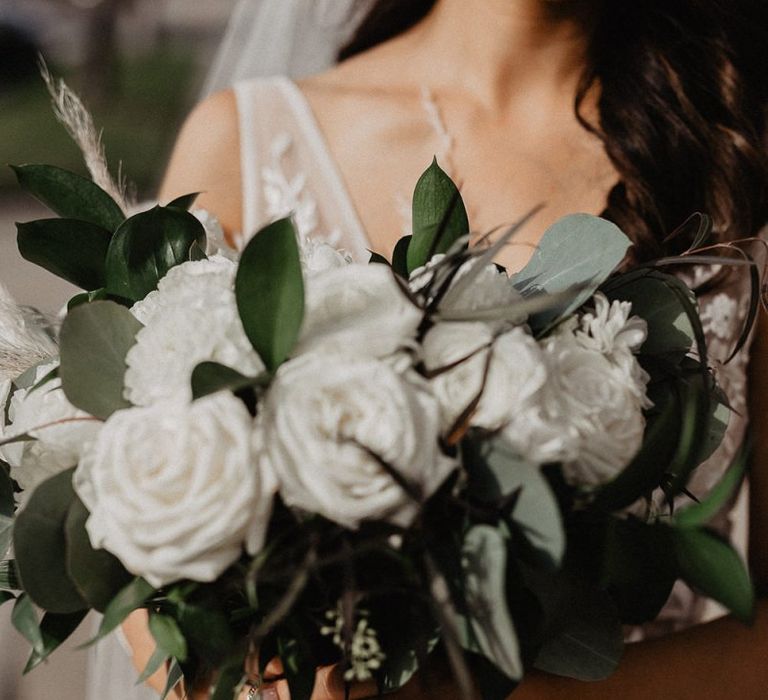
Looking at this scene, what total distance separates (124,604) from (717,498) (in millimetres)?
253

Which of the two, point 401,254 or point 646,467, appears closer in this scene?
point 646,467

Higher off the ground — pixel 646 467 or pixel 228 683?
pixel 646 467

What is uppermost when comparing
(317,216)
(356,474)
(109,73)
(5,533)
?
(356,474)

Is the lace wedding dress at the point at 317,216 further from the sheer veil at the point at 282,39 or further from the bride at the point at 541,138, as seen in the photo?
the sheer veil at the point at 282,39

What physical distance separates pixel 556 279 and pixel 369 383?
164mm

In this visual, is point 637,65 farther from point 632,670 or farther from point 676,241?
point 632,670

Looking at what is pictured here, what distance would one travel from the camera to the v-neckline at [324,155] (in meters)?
0.90

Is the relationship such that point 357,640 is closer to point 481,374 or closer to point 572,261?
point 481,374

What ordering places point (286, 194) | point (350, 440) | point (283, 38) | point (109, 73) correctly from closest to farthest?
point (350, 440), point (286, 194), point (283, 38), point (109, 73)

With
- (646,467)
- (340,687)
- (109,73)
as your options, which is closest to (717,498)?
(646,467)

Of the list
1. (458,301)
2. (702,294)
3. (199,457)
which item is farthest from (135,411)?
(702,294)

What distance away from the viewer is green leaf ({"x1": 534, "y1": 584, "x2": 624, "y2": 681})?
41cm

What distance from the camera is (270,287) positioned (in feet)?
1.16

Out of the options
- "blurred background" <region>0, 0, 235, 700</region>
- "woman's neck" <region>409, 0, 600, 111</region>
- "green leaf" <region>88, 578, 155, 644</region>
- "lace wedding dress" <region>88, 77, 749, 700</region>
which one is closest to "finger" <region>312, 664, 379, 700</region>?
"green leaf" <region>88, 578, 155, 644</region>
